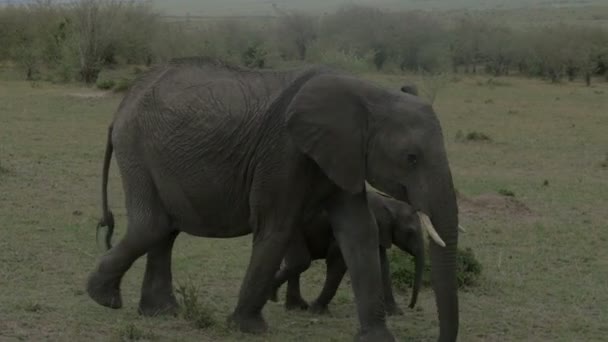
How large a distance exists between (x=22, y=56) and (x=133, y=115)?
28.3 metres

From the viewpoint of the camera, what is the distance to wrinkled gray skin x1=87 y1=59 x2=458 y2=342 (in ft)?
20.1

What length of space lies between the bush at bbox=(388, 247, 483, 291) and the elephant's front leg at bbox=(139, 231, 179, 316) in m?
2.11

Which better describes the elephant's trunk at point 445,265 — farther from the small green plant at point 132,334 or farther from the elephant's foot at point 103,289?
the elephant's foot at point 103,289

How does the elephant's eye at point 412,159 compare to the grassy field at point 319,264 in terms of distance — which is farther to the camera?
the grassy field at point 319,264

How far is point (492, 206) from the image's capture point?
12297 mm

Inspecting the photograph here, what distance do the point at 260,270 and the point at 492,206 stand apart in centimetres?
621

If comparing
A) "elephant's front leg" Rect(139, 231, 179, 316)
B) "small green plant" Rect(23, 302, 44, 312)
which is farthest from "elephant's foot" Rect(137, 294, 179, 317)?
"small green plant" Rect(23, 302, 44, 312)

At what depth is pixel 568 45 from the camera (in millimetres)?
44156

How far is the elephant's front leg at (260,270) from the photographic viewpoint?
6.56 metres

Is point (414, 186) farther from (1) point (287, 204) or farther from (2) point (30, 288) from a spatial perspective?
(2) point (30, 288)

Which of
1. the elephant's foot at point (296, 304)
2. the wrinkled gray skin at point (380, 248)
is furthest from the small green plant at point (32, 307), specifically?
the elephant's foot at point (296, 304)

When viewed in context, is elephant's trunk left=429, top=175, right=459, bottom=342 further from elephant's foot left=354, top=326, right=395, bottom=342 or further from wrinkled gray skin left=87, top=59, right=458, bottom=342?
elephant's foot left=354, top=326, right=395, bottom=342

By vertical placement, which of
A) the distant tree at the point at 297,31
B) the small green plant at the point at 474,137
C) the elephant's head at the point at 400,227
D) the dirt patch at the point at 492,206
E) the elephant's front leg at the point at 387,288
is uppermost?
the elephant's head at the point at 400,227


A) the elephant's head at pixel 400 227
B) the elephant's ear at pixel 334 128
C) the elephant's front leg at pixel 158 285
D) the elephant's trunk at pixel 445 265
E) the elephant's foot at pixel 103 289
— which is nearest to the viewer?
the elephant's trunk at pixel 445 265
